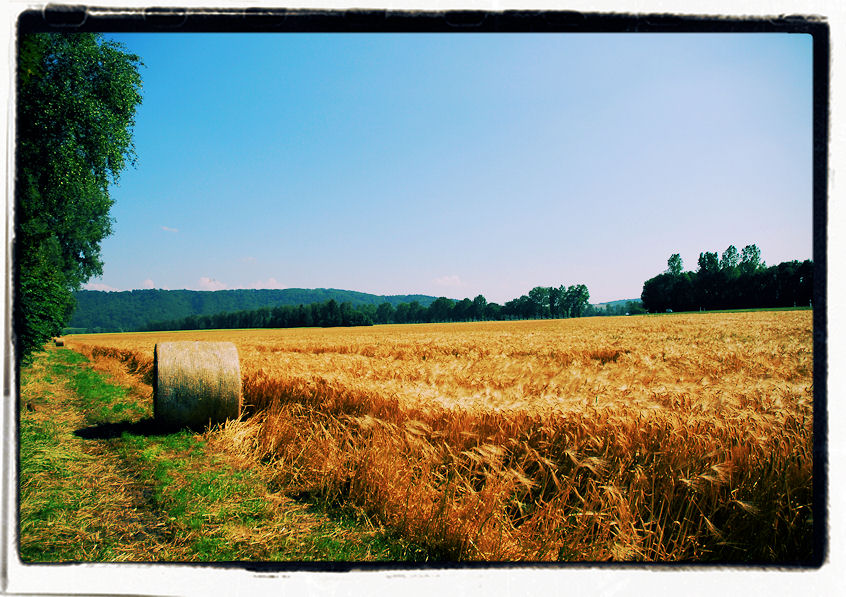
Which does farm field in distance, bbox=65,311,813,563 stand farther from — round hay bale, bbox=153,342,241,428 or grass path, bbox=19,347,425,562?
round hay bale, bbox=153,342,241,428

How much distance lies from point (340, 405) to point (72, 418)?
205 inches

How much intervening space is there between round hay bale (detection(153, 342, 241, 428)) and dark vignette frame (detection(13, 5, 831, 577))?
472 cm

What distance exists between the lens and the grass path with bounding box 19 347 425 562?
2600mm

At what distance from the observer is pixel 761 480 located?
237 cm

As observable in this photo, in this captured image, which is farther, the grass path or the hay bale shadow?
the hay bale shadow

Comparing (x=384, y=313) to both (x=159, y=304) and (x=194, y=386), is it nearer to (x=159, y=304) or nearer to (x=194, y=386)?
(x=159, y=304)

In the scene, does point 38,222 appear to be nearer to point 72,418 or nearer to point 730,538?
point 72,418

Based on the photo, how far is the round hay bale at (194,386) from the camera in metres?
5.63

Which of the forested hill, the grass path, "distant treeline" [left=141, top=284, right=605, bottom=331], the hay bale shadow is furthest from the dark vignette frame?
"distant treeline" [left=141, top=284, right=605, bottom=331]

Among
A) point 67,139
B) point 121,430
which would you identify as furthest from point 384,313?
point 121,430

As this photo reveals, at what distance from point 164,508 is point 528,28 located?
164 inches

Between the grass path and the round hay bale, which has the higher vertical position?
the round hay bale

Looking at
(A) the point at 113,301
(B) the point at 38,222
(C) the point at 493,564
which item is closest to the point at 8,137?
(C) the point at 493,564

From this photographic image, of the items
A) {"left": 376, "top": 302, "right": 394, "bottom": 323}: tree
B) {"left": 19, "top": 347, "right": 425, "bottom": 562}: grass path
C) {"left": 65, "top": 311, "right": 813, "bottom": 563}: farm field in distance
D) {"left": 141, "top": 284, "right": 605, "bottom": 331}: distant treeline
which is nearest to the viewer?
{"left": 65, "top": 311, "right": 813, "bottom": 563}: farm field in distance
